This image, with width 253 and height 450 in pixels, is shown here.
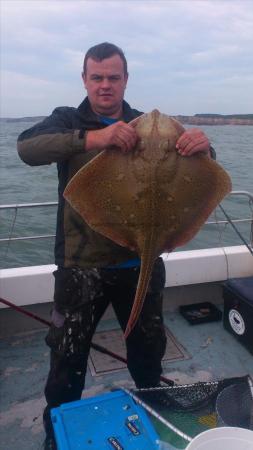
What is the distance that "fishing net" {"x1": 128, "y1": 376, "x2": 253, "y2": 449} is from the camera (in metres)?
2.57

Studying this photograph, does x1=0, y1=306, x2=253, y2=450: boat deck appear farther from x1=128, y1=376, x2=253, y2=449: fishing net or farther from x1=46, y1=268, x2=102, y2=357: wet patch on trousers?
x1=128, y1=376, x2=253, y2=449: fishing net

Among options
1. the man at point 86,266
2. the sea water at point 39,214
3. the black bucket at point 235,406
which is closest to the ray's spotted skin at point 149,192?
the man at point 86,266

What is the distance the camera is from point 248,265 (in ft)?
18.0

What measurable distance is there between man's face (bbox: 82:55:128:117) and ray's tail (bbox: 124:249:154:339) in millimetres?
1158

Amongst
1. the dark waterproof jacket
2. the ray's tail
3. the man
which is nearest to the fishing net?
the man

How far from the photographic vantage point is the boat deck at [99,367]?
3.57m

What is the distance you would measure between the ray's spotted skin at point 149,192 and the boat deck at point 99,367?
1857 mm

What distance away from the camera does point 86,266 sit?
297 cm

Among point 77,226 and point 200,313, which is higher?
point 77,226

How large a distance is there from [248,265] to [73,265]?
323 centimetres

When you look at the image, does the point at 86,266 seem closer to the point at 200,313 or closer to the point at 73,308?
the point at 73,308

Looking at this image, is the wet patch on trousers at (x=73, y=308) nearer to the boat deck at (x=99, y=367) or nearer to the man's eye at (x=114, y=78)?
the boat deck at (x=99, y=367)

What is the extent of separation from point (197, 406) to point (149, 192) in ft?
5.00

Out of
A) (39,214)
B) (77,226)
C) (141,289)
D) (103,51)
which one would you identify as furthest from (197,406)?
(39,214)
